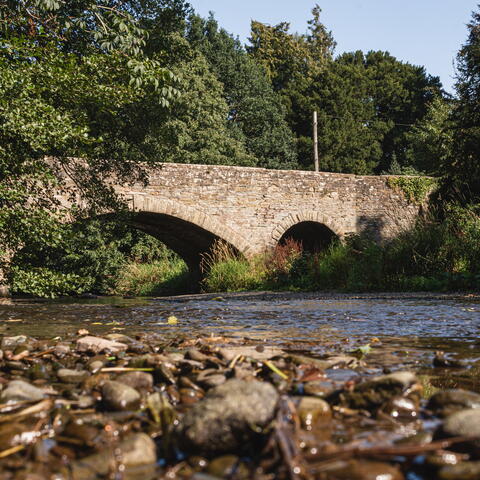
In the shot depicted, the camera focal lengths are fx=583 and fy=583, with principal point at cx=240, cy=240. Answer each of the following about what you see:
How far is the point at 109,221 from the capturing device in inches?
366

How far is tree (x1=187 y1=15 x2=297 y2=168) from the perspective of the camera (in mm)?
27891

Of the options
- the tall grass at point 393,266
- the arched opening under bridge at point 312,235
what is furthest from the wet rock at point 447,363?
the arched opening under bridge at point 312,235

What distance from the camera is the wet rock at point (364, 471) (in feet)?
3.78

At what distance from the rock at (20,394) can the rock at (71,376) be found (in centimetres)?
24

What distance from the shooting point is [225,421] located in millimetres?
1322

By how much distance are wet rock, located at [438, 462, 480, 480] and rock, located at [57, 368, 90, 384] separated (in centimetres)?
132

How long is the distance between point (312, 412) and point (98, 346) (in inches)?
57.6

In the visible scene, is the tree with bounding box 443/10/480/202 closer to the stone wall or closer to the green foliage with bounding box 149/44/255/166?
the stone wall

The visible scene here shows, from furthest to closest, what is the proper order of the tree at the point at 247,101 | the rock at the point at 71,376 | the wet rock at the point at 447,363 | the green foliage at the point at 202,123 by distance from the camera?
the tree at the point at 247,101 < the green foliage at the point at 202,123 < the wet rock at the point at 447,363 < the rock at the point at 71,376

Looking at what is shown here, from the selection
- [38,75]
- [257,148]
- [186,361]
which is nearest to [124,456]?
[186,361]

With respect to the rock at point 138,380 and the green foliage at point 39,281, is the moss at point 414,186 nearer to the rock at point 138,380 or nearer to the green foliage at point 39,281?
the green foliage at point 39,281

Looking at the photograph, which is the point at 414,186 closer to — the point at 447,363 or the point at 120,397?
the point at 447,363

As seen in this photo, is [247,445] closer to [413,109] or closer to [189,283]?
[189,283]

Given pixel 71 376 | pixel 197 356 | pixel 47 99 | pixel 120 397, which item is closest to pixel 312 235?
pixel 47 99
